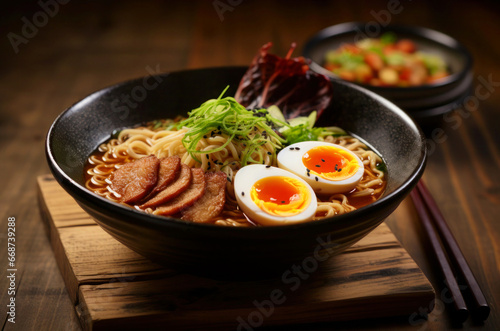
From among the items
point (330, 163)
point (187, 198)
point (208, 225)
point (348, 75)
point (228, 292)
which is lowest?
point (348, 75)

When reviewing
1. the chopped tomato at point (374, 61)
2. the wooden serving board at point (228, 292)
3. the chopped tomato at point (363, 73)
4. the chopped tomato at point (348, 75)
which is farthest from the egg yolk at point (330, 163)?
the chopped tomato at point (374, 61)

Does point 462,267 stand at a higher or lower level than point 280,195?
lower

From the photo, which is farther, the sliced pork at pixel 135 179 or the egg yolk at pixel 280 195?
the sliced pork at pixel 135 179

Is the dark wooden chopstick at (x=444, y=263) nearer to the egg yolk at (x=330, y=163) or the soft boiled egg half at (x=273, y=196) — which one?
the egg yolk at (x=330, y=163)

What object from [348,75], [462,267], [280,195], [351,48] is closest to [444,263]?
[462,267]

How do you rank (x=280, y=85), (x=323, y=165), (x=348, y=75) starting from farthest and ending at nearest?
(x=348, y=75)
(x=280, y=85)
(x=323, y=165)

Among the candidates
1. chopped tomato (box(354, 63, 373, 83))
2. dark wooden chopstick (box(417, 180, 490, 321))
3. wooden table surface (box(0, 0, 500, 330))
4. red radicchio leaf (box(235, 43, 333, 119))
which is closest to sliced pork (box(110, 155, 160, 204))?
wooden table surface (box(0, 0, 500, 330))

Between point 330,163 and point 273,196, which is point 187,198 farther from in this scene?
point 330,163
